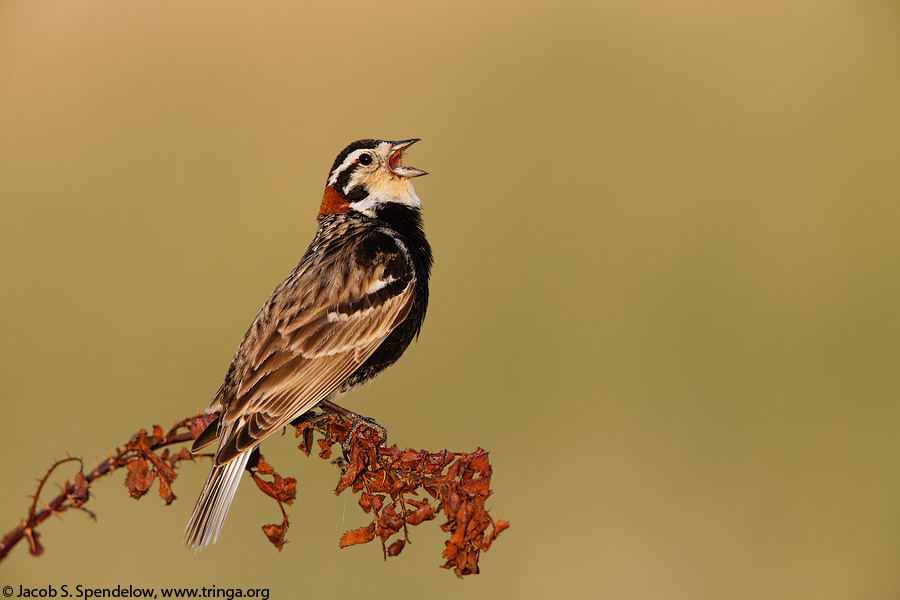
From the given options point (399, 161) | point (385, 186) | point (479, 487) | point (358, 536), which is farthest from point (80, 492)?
point (399, 161)

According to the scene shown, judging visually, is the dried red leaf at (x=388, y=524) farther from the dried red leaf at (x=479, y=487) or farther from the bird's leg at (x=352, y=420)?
the bird's leg at (x=352, y=420)

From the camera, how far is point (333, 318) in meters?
5.26

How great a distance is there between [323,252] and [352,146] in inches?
38.7

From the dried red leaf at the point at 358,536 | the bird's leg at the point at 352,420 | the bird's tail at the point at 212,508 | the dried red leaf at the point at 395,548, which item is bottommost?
the dried red leaf at the point at 395,548

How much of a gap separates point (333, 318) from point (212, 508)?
1.52 meters

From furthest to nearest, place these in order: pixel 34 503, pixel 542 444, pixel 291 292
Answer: pixel 542 444
pixel 291 292
pixel 34 503

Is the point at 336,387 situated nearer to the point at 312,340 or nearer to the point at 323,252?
the point at 312,340

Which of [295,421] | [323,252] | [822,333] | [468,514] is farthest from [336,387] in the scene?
[822,333]

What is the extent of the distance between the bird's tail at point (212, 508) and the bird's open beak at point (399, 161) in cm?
254

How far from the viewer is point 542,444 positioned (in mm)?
9539

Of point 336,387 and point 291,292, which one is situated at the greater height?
point 291,292

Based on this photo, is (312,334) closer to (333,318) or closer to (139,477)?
(333,318)

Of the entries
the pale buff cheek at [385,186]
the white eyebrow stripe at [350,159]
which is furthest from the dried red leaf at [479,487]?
the white eyebrow stripe at [350,159]

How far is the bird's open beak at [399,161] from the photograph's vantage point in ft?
19.6
